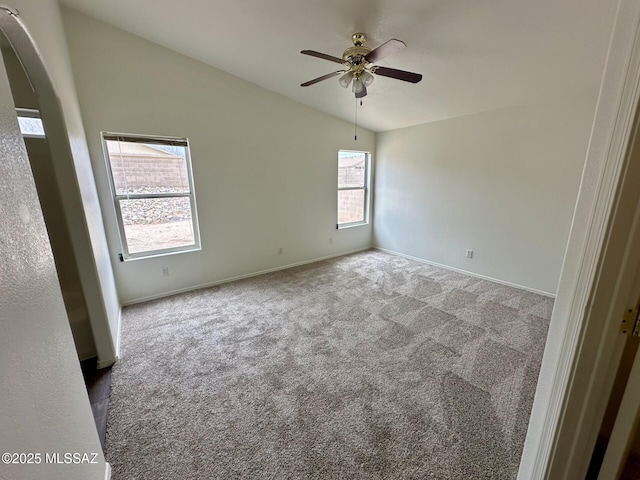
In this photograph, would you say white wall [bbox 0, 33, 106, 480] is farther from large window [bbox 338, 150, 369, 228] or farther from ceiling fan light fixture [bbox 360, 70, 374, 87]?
large window [bbox 338, 150, 369, 228]

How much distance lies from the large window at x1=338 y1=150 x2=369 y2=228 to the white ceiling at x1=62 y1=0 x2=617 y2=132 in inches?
61.3

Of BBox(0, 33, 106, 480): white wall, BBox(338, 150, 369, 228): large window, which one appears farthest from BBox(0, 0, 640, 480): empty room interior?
BBox(338, 150, 369, 228): large window

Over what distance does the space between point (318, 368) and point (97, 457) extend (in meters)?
1.31

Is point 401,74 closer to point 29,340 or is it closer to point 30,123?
point 29,340

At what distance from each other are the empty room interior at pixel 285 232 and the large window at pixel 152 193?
0.08 ft

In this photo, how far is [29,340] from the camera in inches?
28.5

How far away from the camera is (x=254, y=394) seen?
180 centimetres

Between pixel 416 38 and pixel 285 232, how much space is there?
2.91 metres

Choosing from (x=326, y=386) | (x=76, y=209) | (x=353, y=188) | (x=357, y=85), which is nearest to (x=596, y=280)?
(x=326, y=386)

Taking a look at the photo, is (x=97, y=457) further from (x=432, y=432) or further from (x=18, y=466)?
(x=432, y=432)

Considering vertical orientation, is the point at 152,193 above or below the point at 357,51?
below

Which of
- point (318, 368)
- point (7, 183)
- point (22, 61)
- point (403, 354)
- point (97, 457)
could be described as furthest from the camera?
point (403, 354)

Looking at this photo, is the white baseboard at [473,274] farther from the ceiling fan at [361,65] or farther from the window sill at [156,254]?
the window sill at [156,254]

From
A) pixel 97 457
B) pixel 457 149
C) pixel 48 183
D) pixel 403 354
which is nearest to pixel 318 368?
pixel 403 354
